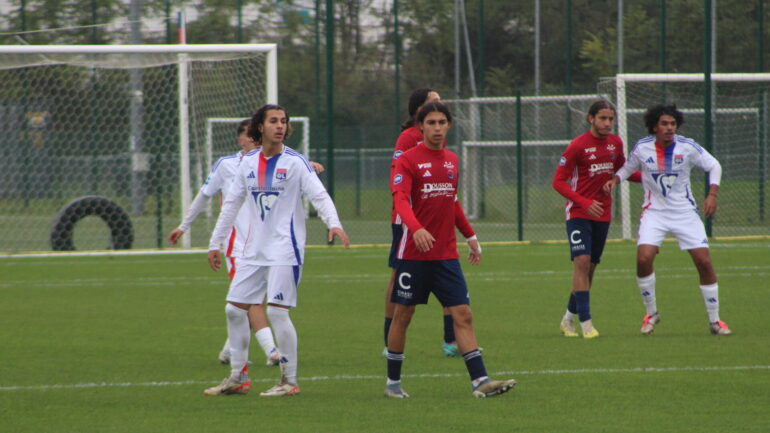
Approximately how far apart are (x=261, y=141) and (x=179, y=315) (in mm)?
4735

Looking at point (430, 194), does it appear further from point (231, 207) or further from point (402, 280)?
point (231, 207)

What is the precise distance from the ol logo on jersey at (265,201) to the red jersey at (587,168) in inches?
128

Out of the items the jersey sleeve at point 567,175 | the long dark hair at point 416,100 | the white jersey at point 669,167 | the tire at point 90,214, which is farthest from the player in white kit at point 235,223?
the tire at point 90,214

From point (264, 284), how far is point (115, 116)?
15880 mm

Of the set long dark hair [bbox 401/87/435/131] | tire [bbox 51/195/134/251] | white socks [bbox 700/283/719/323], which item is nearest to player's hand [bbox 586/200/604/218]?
white socks [bbox 700/283/719/323]

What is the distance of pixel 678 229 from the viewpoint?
1006 centimetres

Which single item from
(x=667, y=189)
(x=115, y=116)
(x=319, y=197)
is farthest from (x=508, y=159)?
(x=319, y=197)

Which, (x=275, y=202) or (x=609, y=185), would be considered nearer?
(x=275, y=202)

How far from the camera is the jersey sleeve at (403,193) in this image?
22.7 ft

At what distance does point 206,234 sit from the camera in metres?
21.4

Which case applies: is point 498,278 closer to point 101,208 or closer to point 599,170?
point 599,170

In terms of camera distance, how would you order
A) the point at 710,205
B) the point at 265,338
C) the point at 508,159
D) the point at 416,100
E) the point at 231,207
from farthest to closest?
1. the point at 508,159
2. the point at 710,205
3. the point at 416,100
4. the point at 265,338
5. the point at 231,207

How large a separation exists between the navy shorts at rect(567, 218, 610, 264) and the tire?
443 inches

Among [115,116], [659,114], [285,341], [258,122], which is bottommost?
[285,341]
